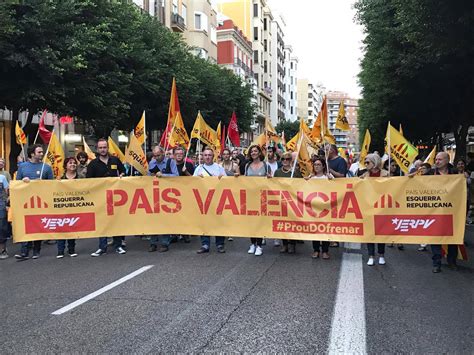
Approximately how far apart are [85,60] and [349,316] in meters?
12.6

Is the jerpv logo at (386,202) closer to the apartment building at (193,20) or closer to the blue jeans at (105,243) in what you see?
the blue jeans at (105,243)

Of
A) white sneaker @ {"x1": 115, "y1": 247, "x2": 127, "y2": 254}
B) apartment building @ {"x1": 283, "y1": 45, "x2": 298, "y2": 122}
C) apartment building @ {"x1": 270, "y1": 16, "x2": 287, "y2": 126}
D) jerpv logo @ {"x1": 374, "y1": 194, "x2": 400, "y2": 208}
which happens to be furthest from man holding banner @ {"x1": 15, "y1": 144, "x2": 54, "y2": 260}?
apartment building @ {"x1": 283, "y1": 45, "x2": 298, "y2": 122}

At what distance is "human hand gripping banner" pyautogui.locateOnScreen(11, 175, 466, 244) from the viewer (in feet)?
24.7

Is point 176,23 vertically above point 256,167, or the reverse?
point 176,23

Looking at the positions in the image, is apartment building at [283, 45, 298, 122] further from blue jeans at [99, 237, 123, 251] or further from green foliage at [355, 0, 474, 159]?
blue jeans at [99, 237, 123, 251]

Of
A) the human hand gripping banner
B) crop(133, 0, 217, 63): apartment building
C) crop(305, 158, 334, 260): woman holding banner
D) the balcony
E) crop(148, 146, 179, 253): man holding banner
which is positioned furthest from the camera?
the balcony

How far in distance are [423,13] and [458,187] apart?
4.94 m

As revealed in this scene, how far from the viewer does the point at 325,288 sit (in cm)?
611

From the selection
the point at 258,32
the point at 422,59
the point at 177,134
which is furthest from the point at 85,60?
the point at 258,32

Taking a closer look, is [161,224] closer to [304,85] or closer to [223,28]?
[223,28]

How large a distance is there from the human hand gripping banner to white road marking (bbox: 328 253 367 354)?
96 centimetres

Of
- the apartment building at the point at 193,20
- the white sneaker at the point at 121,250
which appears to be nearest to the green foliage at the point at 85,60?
the white sneaker at the point at 121,250

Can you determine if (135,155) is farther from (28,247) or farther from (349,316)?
(349,316)

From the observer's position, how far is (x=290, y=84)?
116m
